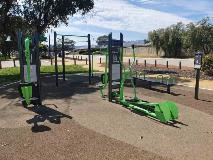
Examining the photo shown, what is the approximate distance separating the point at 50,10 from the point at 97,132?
17.7m

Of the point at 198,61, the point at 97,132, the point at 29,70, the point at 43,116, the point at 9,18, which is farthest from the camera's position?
the point at 9,18

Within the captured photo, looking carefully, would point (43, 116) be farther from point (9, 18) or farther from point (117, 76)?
point (9, 18)

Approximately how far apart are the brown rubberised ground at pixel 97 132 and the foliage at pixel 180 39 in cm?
3583

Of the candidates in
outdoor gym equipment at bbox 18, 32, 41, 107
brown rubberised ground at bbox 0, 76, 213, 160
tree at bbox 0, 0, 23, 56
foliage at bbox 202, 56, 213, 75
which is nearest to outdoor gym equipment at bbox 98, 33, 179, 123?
brown rubberised ground at bbox 0, 76, 213, 160

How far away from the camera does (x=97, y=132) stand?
8906mm

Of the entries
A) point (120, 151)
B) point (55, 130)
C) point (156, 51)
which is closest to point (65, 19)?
point (55, 130)

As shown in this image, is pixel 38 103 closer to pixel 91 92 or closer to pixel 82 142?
pixel 91 92

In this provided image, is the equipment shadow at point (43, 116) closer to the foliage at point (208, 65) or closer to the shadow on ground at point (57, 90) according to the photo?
the shadow on ground at point (57, 90)

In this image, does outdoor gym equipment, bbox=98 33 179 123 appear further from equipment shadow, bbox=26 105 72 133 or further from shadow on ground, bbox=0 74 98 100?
equipment shadow, bbox=26 105 72 133

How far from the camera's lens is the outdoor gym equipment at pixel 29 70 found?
12038 mm

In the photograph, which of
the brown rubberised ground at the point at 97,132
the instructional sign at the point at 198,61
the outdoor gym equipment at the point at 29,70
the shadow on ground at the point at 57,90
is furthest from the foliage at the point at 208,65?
the outdoor gym equipment at the point at 29,70

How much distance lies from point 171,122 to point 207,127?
3.02 feet

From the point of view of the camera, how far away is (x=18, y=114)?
1094cm

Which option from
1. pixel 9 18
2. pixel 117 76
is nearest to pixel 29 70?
pixel 117 76
